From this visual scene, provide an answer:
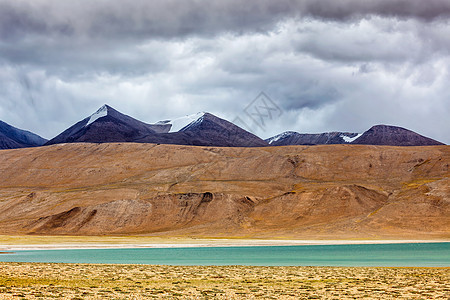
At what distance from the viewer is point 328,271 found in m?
35.6

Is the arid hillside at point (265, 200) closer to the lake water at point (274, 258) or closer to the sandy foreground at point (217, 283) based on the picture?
the lake water at point (274, 258)

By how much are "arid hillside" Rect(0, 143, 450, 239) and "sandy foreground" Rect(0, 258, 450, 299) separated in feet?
256

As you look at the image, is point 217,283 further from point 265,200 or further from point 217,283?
point 265,200

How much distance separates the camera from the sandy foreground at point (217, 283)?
23562 millimetres

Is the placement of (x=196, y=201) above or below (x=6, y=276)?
above

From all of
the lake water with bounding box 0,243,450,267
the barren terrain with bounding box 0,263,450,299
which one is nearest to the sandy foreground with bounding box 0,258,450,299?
the barren terrain with bounding box 0,263,450,299

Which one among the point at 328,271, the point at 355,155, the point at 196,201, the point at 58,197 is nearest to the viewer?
the point at 328,271

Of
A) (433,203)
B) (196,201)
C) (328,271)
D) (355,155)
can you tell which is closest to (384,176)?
(355,155)

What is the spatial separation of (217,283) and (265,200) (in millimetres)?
120621

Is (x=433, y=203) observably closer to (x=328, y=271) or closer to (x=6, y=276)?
(x=328, y=271)

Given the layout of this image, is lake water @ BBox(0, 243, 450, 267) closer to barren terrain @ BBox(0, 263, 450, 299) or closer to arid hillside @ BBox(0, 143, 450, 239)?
barren terrain @ BBox(0, 263, 450, 299)

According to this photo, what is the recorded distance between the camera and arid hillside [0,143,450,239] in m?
122

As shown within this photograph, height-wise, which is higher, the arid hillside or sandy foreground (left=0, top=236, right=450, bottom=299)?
the arid hillside

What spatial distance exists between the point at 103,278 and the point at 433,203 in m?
109
